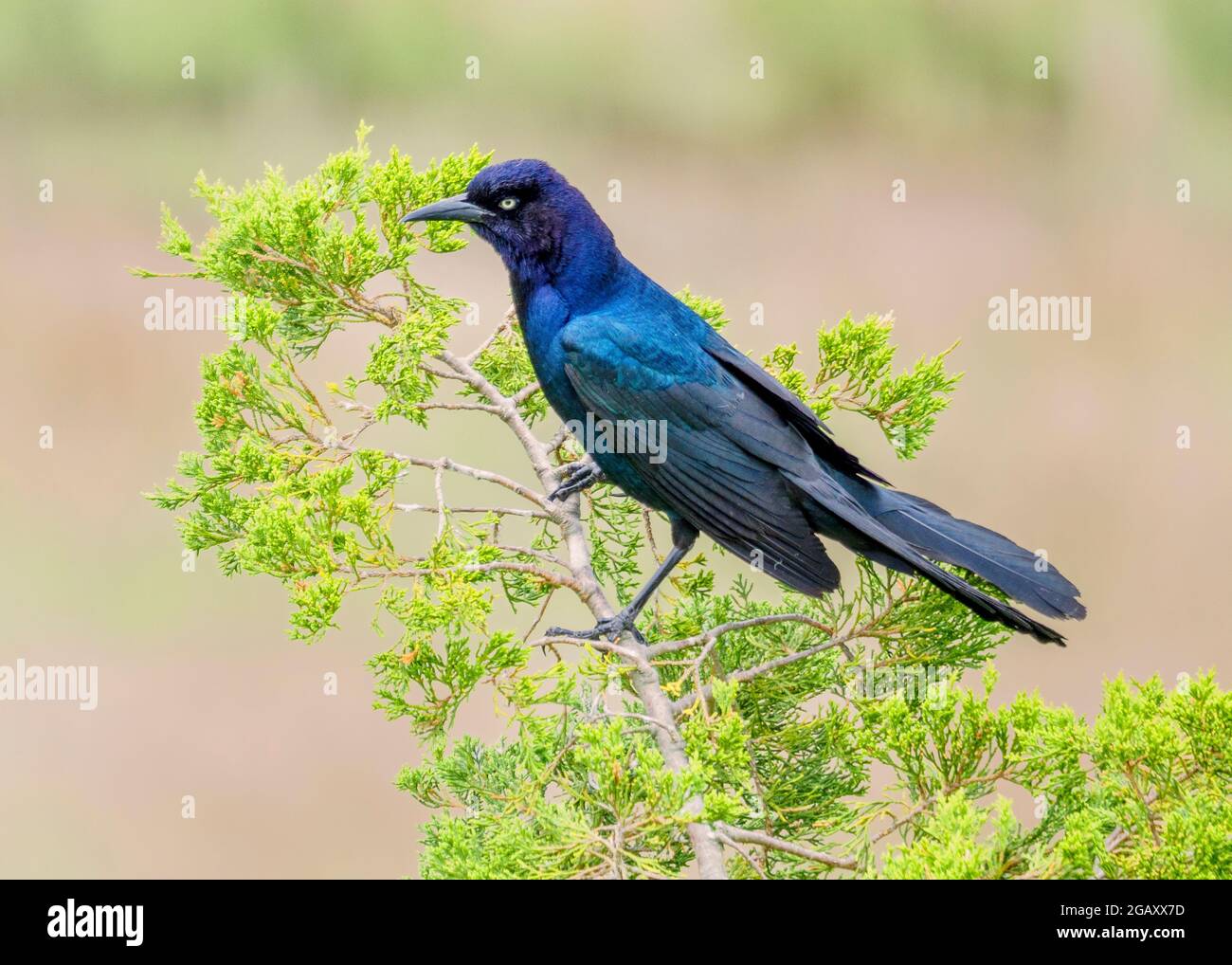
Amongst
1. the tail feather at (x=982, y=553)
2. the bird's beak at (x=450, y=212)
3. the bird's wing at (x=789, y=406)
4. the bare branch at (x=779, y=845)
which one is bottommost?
the bare branch at (x=779, y=845)

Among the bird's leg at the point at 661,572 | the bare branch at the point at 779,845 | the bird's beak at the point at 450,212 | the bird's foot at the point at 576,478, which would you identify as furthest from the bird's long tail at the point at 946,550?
the bird's beak at the point at 450,212

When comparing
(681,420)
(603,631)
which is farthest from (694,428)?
(603,631)

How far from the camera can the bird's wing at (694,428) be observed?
2471 mm

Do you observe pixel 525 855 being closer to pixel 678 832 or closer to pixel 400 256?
pixel 678 832

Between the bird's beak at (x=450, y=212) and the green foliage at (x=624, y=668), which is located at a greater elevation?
the bird's beak at (x=450, y=212)

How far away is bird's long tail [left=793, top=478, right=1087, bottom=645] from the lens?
7.23ft

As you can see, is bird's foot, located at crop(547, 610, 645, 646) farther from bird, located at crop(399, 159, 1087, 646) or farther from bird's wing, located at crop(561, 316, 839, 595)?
bird's wing, located at crop(561, 316, 839, 595)

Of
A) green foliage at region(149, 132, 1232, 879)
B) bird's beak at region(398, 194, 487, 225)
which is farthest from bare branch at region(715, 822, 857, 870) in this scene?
bird's beak at region(398, 194, 487, 225)

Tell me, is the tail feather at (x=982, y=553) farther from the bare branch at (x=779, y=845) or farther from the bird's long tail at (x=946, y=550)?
the bare branch at (x=779, y=845)

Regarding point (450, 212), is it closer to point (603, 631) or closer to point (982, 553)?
point (603, 631)

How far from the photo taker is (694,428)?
2.58 meters

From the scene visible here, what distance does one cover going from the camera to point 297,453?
7.68 feet

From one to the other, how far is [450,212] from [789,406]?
775mm
